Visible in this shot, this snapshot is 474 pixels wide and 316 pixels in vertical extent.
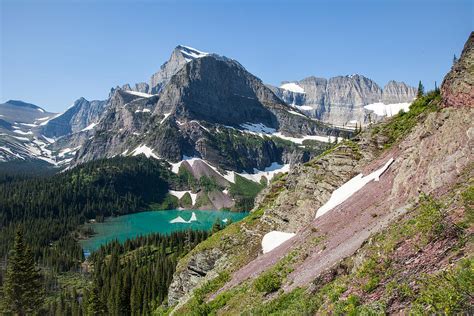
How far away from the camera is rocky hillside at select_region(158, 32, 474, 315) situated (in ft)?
44.1

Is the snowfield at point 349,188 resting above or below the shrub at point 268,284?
above

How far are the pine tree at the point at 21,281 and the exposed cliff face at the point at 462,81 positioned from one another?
230ft

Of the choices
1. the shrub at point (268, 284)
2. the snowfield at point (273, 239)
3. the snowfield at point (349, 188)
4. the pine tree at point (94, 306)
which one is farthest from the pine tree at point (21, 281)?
the shrub at point (268, 284)

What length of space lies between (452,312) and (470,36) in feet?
101

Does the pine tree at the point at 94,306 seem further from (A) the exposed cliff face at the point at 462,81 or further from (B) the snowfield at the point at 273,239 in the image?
(A) the exposed cliff face at the point at 462,81

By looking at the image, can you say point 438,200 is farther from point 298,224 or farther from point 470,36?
point 298,224

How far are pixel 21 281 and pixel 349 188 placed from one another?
60612 mm

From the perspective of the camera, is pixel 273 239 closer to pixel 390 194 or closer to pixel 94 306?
pixel 390 194

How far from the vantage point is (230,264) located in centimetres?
4278

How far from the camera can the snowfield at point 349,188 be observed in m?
37.1

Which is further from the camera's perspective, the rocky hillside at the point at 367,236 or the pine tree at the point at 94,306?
the pine tree at the point at 94,306

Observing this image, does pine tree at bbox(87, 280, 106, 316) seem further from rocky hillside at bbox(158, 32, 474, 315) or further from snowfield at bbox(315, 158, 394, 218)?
snowfield at bbox(315, 158, 394, 218)

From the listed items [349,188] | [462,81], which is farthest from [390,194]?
[349,188]

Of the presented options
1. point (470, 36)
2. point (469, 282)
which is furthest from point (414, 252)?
point (470, 36)
